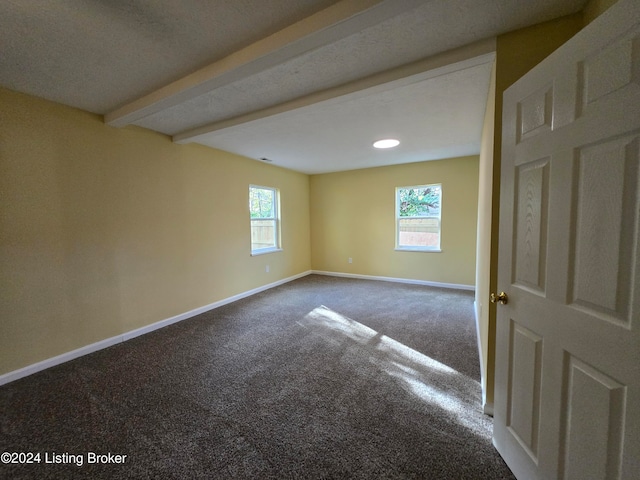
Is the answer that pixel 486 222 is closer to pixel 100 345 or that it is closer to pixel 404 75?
pixel 404 75

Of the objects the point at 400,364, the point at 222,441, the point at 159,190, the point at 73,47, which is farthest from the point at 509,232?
the point at 159,190

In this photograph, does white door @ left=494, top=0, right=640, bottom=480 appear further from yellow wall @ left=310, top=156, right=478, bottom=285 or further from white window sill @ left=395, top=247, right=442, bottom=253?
white window sill @ left=395, top=247, right=442, bottom=253

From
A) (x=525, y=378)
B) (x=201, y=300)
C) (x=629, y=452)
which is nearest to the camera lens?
(x=629, y=452)

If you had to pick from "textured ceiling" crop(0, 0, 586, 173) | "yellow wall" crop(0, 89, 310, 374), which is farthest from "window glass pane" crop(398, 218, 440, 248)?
"yellow wall" crop(0, 89, 310, 374)

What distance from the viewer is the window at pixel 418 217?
503 centimetres

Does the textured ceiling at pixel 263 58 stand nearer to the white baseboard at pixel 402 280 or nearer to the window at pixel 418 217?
the window at pixel 418 217

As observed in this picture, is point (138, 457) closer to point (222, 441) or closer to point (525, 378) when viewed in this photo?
point (222, 441)

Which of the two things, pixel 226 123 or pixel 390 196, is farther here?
pixel 390 196

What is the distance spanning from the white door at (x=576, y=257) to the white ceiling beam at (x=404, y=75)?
570 mm

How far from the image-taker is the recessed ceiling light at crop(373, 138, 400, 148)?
3582mm

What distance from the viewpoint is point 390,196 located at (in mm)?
5359

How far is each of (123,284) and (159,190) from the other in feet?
3.89

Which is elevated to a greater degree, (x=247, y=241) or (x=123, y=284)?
(x=247, y=241)

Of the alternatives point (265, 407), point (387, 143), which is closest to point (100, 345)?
point (265, 407)
